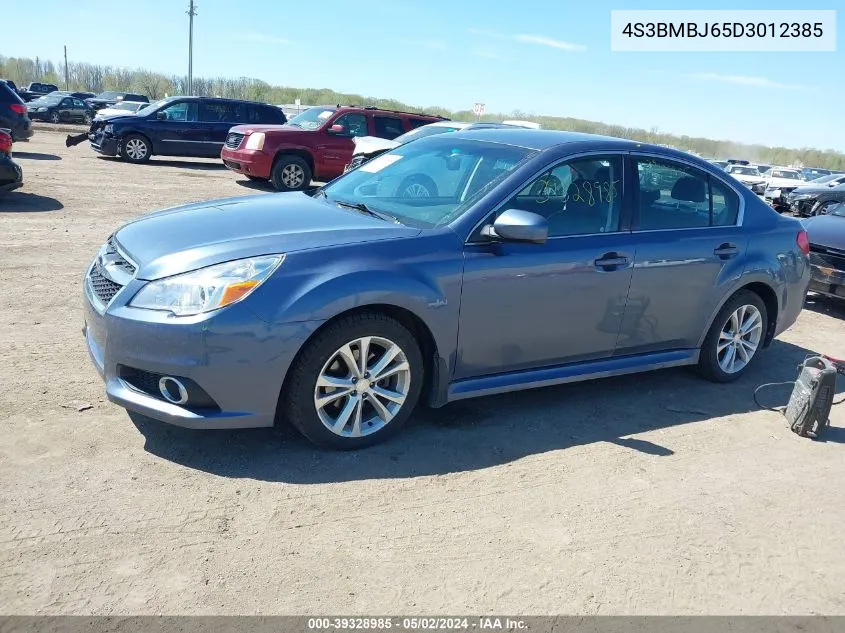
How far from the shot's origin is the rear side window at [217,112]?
18.3 m

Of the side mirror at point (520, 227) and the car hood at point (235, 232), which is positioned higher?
the side mirror at point (520, 227)

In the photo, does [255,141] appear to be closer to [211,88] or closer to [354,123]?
[354,123]

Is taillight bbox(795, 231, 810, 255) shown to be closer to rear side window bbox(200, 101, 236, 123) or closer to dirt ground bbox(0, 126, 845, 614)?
dirt ground bbox(0, 126, 845, 614)

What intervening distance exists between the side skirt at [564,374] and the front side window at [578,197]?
858 millimetres

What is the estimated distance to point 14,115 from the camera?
1656 cm

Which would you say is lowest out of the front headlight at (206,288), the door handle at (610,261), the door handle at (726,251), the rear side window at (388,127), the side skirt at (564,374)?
the side skirt at (564,374)

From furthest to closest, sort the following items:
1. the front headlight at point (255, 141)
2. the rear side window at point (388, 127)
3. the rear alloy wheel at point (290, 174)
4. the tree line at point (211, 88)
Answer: the tree line at point (211, 88), the rear side window at point (388, 127), the rear alloy wheel at point (290, 174), the front headlight at point (255, 141)

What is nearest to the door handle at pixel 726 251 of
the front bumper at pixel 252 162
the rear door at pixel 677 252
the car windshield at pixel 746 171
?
the rear door at pixel 677 252

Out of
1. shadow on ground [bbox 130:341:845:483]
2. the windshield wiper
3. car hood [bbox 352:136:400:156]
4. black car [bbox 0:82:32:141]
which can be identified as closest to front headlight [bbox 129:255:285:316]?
shadow on ground [bbox 130:341:845:483]

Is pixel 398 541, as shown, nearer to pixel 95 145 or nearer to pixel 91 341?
pixel 91 341

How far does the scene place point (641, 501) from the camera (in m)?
3.81

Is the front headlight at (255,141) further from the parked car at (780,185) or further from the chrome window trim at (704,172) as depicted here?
the parked car at (780,185)

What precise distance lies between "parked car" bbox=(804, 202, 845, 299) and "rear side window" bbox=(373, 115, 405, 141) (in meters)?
9.65

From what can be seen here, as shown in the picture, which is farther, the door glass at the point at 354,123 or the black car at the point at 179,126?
the black car at the point at 179,126
